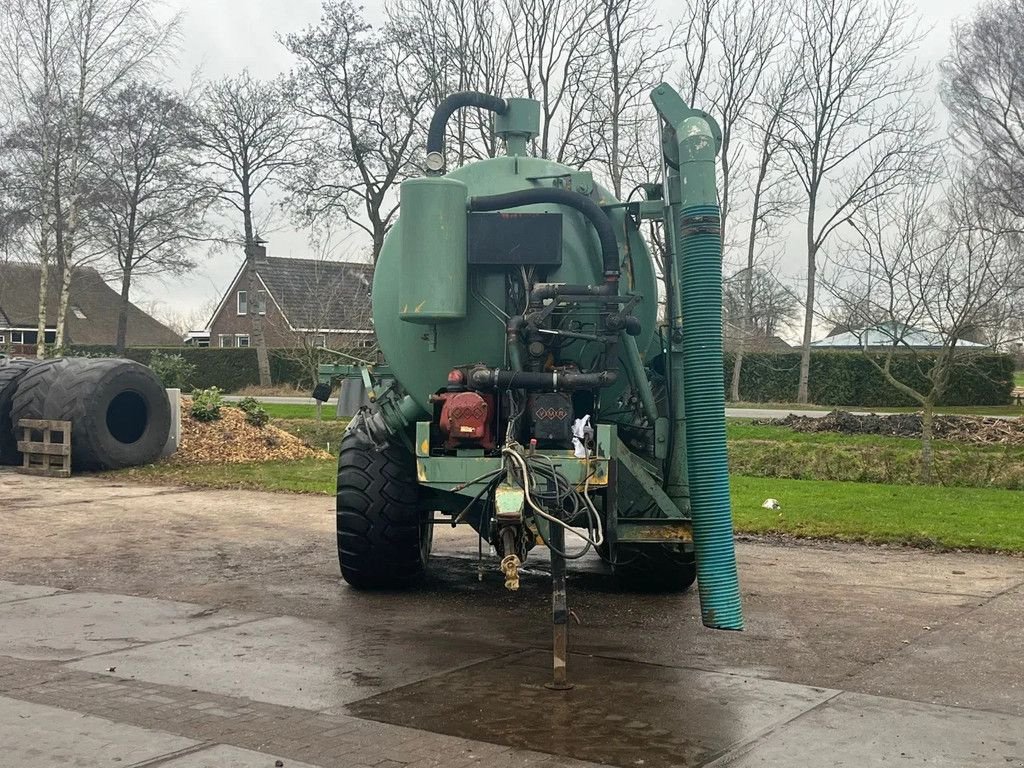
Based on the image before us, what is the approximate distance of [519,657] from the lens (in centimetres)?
655

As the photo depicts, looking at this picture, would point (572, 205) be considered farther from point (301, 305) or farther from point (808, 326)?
point (301, 305)

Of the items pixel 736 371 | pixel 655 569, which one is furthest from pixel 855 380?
pixel 655 569

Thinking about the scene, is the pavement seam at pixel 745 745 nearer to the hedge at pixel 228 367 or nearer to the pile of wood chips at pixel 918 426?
the pile of wood chips at pixel 918 426

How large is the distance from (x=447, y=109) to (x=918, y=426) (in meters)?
15.7

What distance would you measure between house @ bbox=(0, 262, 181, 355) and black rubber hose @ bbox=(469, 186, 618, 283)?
44343 mm

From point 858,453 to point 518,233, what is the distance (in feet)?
37.2

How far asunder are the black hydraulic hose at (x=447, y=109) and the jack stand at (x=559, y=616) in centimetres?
294

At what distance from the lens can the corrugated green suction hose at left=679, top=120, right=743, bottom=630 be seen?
6438 mm

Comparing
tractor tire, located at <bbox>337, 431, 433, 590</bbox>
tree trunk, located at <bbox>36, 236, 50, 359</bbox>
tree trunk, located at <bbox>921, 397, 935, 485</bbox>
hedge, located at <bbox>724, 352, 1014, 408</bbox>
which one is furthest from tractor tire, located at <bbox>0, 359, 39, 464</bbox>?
hedge, located at <bbox>724, 352, 1014, 408</bbox>

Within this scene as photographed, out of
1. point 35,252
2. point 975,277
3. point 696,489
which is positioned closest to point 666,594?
point 696,489

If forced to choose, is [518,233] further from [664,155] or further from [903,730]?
[903,730]

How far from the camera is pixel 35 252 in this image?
111ft

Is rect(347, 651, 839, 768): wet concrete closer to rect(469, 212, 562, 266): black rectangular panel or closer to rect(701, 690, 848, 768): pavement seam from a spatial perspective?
rect(701, 690, 848, 768): pavement seam

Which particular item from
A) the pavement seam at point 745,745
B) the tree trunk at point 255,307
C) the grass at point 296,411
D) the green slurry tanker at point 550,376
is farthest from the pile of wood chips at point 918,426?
the tree trunk at point 255,307
